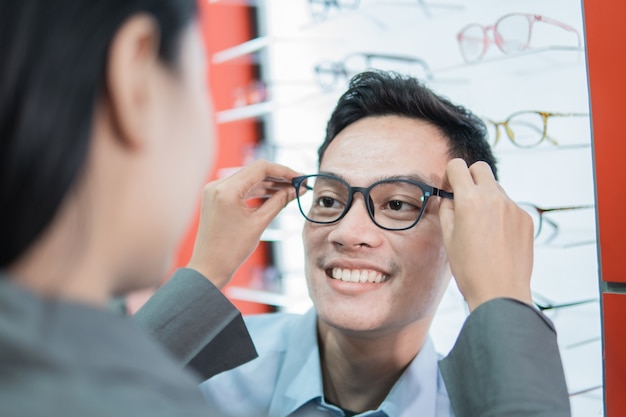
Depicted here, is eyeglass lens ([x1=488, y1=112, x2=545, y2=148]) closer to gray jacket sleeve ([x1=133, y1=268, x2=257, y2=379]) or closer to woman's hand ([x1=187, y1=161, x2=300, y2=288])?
woman's hand ([x1=187, y1=161, x2=300, y2=288])

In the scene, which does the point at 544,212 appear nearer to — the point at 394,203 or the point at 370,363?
the point at 394,203

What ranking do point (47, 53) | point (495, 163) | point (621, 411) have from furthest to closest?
1. point (495, 163)
2. point (621, 411)
3. point (47, 53)

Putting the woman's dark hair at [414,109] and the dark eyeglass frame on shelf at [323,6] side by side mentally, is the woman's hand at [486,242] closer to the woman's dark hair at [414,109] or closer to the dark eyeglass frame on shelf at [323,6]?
the woman's dark hair at [414,109]

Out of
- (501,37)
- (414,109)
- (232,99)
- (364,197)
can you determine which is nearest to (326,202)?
(364,197)

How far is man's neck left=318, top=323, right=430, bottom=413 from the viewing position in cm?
124

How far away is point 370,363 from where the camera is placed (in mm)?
1245

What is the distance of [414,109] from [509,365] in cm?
65

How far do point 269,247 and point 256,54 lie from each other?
0.90 metres

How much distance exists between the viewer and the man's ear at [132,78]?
0.45 m

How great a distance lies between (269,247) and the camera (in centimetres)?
286

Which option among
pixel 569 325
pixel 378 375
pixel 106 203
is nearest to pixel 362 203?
pixel 378 375

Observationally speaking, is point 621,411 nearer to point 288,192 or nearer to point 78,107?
point 288,192

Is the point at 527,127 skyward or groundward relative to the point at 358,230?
skyward

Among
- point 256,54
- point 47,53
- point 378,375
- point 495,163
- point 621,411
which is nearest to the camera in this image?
point 47,53
